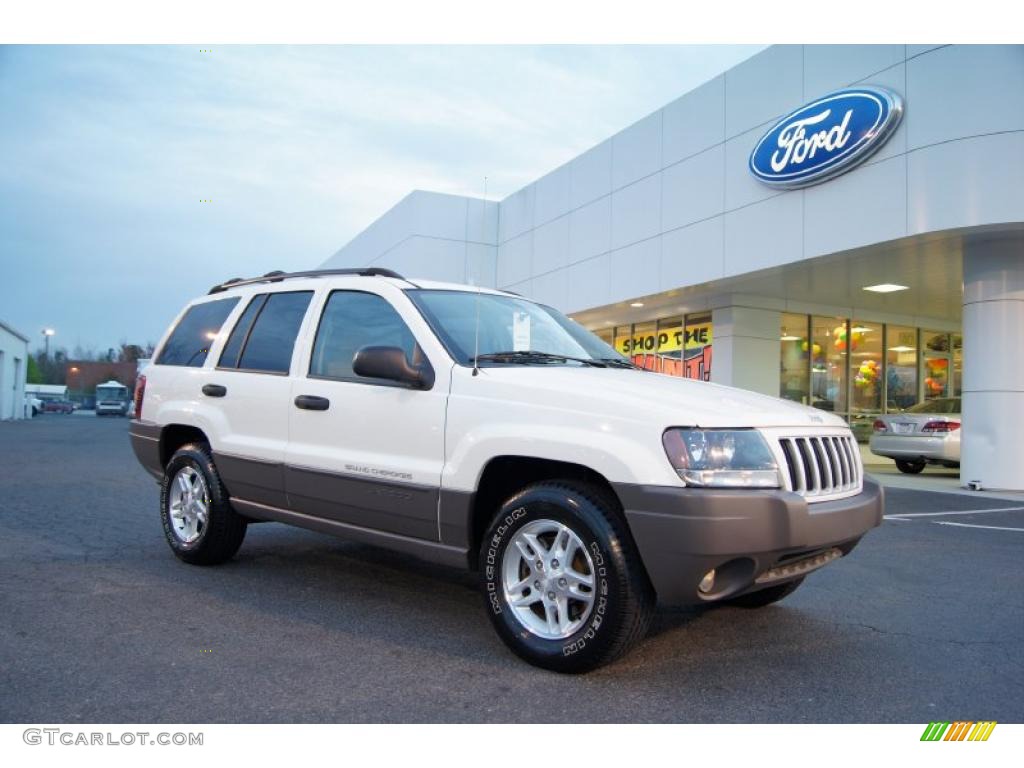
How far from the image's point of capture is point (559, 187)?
20.5 meters

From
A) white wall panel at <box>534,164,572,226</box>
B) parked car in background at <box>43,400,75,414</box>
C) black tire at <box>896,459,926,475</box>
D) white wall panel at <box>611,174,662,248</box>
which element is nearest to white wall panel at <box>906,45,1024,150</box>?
white wall panel at <box>611,174,662,248</box>

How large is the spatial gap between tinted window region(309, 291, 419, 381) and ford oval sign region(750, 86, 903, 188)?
10043mm

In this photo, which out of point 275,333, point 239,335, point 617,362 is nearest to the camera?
point 617,362

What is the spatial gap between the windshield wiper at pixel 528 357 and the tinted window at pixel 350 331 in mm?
462

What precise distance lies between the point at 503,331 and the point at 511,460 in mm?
976

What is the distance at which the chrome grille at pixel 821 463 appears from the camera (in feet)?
11.7

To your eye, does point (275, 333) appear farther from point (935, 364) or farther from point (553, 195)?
point (935, 364)

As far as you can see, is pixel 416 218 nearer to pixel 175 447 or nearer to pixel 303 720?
A: pixel 175 447

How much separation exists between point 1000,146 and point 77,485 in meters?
12.8

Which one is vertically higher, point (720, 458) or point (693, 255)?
point (693, 255)

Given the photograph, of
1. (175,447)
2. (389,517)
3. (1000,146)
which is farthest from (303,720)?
(1000,146)

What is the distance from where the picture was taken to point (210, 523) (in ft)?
17.4

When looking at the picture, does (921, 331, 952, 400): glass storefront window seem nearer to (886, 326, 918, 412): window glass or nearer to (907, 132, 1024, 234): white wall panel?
(886, 326, 918, 412): window glass
